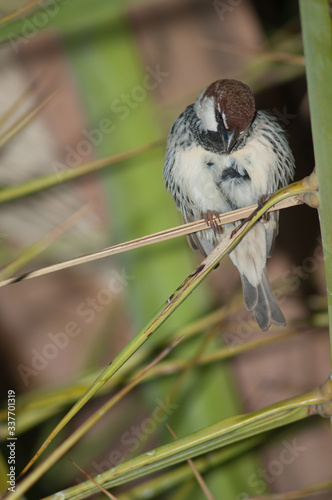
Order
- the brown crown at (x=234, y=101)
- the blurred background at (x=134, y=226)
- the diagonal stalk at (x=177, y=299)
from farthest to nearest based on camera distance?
the blurred background at (x=134, y=226) < the brown crown at (x=234, y=101) < the diagonal stalk at (x=177, y=299)

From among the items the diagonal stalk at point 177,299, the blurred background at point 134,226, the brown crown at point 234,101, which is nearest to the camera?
the diagonal stalk at point 177,299

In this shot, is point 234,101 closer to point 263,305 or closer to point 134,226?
point 134,226

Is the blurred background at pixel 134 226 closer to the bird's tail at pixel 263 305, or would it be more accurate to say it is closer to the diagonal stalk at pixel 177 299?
the bird's tail at pixel 263 305

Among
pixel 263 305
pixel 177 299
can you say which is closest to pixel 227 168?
pixel 263 305

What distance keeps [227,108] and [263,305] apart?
0.35 meters

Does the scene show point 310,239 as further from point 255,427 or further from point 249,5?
point 255,427

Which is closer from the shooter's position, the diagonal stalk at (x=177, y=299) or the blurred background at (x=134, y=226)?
the diagonal stalk at (x=177, y=299)

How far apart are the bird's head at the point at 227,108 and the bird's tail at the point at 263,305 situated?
28 centimetres

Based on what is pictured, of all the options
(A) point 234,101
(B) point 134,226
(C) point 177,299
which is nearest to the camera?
(C) point 177,299

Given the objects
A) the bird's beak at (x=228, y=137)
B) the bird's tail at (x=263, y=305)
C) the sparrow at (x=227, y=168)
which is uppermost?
the sparrow at (x=227, y=168)

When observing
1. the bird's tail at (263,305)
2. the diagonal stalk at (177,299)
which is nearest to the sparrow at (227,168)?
the bird's tail at (263,305)

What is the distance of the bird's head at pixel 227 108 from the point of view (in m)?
0.70

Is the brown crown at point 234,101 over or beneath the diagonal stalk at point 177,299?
over

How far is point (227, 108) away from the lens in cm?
72
